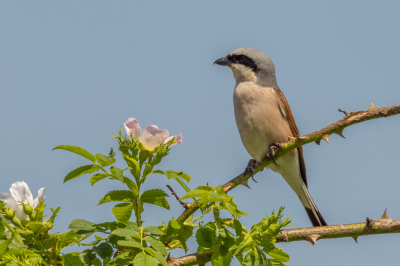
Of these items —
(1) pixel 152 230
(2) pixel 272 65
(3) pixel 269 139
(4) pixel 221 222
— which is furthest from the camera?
(2) pixel 272 65

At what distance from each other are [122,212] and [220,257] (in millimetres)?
464

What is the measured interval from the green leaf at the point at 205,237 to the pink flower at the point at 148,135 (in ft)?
1.36

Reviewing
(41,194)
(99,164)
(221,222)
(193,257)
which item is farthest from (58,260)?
(221,222)

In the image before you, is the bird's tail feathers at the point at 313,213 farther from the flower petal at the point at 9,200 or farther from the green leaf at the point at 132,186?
the flower petal at the point at 9,200

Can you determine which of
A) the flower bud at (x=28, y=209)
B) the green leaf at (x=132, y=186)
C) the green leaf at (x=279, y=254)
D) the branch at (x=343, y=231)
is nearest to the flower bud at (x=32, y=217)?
the flower bud at (x=28, y=209)

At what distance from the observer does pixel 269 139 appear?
16.3 feet

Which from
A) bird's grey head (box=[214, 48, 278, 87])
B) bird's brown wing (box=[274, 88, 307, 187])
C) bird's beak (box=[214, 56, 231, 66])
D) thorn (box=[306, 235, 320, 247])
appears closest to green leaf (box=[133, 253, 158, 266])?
thorn (box=[306, 235, 320, 247])

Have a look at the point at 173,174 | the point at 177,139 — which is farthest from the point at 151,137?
the point at 173,174

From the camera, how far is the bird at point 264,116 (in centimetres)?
497

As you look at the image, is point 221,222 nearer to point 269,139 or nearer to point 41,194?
point 41,194

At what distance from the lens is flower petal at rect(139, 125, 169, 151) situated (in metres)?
1.93

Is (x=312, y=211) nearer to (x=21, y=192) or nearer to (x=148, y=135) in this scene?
(x=148, y=135)

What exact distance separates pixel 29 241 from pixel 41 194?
0.21m

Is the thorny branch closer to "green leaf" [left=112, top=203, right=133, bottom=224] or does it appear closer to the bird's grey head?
"green leaf" [left=112, top=203, right=133, bottom=224]
